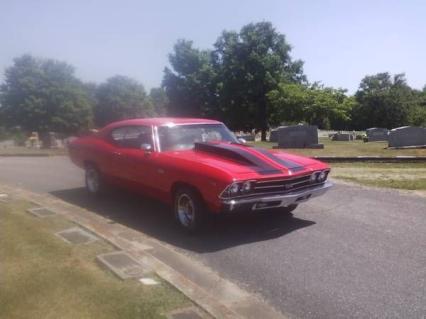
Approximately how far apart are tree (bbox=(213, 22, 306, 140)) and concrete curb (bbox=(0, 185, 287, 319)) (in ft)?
129

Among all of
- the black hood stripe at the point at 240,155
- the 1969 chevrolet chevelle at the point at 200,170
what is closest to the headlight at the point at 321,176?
the 1969 chevrolet chevelle at the point at 200,170

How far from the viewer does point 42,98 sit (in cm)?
3756

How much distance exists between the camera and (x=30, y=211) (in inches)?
298

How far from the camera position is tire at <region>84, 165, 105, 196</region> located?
8.89m

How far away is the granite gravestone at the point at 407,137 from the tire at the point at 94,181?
1774cm

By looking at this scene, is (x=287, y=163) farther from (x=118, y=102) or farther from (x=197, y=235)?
(x=118, y=102)

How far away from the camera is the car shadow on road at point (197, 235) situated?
6.24 metres

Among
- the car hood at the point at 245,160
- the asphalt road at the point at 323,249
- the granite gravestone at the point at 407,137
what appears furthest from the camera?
the granite gravestone at the point at 407,137

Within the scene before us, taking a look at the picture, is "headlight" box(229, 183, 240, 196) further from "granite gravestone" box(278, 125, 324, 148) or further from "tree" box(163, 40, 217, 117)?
"tree" box(163, 40, 217, 117)

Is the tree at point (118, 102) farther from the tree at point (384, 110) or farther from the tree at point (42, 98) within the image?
the tree at point (384, 110)

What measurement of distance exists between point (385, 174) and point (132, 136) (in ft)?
24.7

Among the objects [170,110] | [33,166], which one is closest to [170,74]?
[170,110]

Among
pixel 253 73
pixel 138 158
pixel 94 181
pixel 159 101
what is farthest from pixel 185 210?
pixel 159 101

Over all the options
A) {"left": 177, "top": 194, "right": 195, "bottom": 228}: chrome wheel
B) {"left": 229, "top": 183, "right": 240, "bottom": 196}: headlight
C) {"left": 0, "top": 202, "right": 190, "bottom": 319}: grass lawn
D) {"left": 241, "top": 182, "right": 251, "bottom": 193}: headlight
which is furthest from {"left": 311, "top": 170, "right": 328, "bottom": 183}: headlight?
{"left": 0, "top": 202, "right": 190, "bottom": 319}: grass lawn
